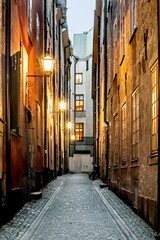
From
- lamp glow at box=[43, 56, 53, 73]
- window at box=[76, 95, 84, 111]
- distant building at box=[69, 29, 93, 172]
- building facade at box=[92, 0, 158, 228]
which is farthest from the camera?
window at box=[76, 95, 84, 111]

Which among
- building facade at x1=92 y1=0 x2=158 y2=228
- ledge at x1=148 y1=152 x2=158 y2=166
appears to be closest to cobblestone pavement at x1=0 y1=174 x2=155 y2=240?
building facade at x1=92 y1=0 x2=158 y2=228

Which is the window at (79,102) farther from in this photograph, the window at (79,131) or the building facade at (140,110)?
the building facade at (140,110)

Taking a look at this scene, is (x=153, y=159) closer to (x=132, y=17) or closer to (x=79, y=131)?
(x=132, y=17)

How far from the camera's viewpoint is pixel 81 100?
2082 inches

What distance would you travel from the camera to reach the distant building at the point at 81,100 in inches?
1981

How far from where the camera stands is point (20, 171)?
37.6ft

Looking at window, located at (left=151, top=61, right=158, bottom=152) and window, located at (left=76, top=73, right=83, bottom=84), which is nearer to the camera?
window, located at (left=151, top=61, right=158, bottom=152)

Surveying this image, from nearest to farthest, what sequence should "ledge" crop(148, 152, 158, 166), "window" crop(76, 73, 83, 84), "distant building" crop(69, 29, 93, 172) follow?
"ledge" crop(148, 152, 158, 166) < "distant building" crop(69, 29, 93, 172) < "window" crop(76, 73, 83, 84)

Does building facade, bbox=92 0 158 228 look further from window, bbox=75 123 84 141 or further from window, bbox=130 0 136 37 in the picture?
window, bbox=75 123 84 141

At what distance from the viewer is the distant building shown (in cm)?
5031

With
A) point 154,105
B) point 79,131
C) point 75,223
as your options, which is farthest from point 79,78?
point 154,105

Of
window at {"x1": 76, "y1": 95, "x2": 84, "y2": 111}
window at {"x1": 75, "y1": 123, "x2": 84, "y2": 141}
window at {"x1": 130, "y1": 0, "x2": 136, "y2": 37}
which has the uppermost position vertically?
window at {"x1": 76, "y1": 95, "x2": 84, "y2": 111}

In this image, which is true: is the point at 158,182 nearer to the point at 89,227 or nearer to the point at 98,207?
the point at 89,227

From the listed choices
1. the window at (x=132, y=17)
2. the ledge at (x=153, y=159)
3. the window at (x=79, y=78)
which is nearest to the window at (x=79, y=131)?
the window at (x=79, y=78)
